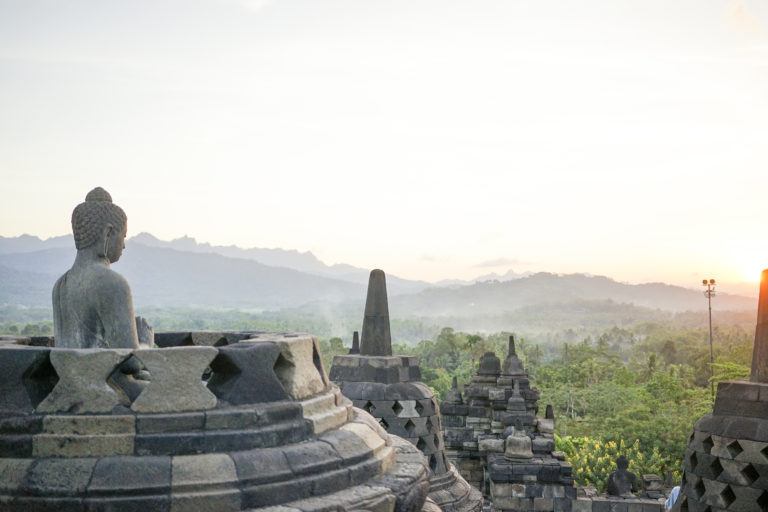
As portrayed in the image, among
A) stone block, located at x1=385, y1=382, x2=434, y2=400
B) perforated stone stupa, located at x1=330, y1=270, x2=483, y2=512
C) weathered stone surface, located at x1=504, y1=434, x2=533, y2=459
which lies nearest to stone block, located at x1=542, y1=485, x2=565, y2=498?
weathered stone surface, located at x1=504, y1=434, x2=533, y2=459

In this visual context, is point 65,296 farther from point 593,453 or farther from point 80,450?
point 593,453

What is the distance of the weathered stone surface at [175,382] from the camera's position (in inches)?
145

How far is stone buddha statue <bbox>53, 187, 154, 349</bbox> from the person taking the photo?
4395mm

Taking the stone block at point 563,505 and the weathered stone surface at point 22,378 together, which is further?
the stone block at point 563,505

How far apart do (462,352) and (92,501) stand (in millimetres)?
74116

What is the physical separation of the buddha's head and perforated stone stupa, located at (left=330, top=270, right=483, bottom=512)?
15.5 ft

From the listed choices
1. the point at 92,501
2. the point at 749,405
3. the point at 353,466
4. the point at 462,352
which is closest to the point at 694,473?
the point at 749,405

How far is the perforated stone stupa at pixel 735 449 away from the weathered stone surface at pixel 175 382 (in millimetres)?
6178

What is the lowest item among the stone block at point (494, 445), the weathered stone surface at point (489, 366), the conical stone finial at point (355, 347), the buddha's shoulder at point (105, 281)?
the stone block at point (494, 445)

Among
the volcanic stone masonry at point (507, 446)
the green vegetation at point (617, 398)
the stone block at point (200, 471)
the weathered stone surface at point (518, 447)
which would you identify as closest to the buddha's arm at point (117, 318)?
the stone block at point (200, 471)

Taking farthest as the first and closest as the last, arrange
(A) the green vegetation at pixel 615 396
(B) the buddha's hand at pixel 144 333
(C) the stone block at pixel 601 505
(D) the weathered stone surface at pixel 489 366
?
(A) the green vegetation at pixel 615 396 → (D) the weathered stone surface at pixel 489 366 → (C) the stone block at pixel 601 505 → (B) the buddha's hand at pixel 144 333

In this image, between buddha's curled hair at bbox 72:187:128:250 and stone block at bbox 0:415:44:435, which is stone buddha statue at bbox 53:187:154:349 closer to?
buddha's curled hair at bbox 72:187:128:250

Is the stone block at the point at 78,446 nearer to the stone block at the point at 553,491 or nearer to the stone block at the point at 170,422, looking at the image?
the stone block at the point at 170,422

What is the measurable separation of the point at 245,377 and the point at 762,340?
21.3ft
